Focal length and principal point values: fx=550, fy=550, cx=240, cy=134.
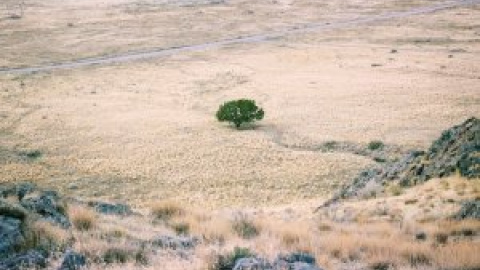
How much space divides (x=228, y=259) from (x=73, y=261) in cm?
247

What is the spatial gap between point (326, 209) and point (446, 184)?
4.09 m

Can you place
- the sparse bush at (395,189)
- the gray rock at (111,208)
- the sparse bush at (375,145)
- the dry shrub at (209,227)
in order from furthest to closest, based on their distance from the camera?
the sparse bush at (375,145) < the sparse bush at (395,189) < the gray rock at (111,208) < the dry shrub at (209,227)

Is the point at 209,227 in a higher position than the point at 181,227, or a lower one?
higher

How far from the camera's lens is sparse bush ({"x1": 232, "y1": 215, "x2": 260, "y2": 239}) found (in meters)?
12.4

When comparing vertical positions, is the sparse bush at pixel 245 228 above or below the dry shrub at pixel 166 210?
above

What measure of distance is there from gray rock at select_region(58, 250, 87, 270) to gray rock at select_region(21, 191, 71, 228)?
246cm

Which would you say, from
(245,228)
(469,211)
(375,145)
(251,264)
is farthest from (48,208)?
(375,145)

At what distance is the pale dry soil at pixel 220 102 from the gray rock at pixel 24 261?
1791 cm

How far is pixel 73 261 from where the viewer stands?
8.74 meters

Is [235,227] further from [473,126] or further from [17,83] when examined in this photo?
[17,83]

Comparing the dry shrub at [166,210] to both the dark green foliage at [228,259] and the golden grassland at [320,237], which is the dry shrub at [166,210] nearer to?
the golden grassland at [320,237]

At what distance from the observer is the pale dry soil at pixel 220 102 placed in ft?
105

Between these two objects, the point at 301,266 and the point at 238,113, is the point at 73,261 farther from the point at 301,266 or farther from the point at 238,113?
the point at 238,113

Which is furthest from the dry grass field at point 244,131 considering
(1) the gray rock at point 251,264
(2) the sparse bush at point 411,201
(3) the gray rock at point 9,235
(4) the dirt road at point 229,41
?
(4) the dirt road at point 229,41
